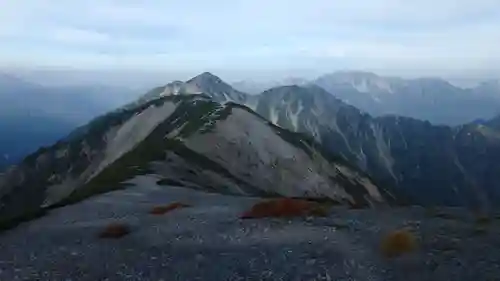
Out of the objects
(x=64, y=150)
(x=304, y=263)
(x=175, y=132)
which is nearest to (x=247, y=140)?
(x=175, y=132)

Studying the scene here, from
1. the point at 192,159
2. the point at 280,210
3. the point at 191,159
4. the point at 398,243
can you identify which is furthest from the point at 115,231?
the point at 192,159

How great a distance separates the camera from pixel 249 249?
27.3 m

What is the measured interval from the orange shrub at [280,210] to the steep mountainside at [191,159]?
3989 cm

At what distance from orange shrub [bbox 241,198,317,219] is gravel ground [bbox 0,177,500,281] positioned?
1489 millimetres

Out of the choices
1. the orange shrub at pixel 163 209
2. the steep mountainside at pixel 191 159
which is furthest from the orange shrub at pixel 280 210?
the steep mountainside at pixel 191 159

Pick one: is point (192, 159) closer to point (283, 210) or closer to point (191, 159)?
point (191, 159)

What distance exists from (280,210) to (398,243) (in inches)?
472

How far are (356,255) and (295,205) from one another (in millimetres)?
14682

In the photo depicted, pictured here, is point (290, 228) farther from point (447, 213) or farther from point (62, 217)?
point (62, 217)

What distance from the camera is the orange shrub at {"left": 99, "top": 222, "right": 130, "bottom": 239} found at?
109 feet

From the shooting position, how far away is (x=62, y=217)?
44.2 metres

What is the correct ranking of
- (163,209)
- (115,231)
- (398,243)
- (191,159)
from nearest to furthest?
(398,243), (115,231), (163,209), (191,159)

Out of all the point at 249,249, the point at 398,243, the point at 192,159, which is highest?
the point at 398,243

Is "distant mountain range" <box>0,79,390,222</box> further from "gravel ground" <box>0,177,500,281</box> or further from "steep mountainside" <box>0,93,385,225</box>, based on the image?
"gravel ground" <box>0,177,500,281</box>
